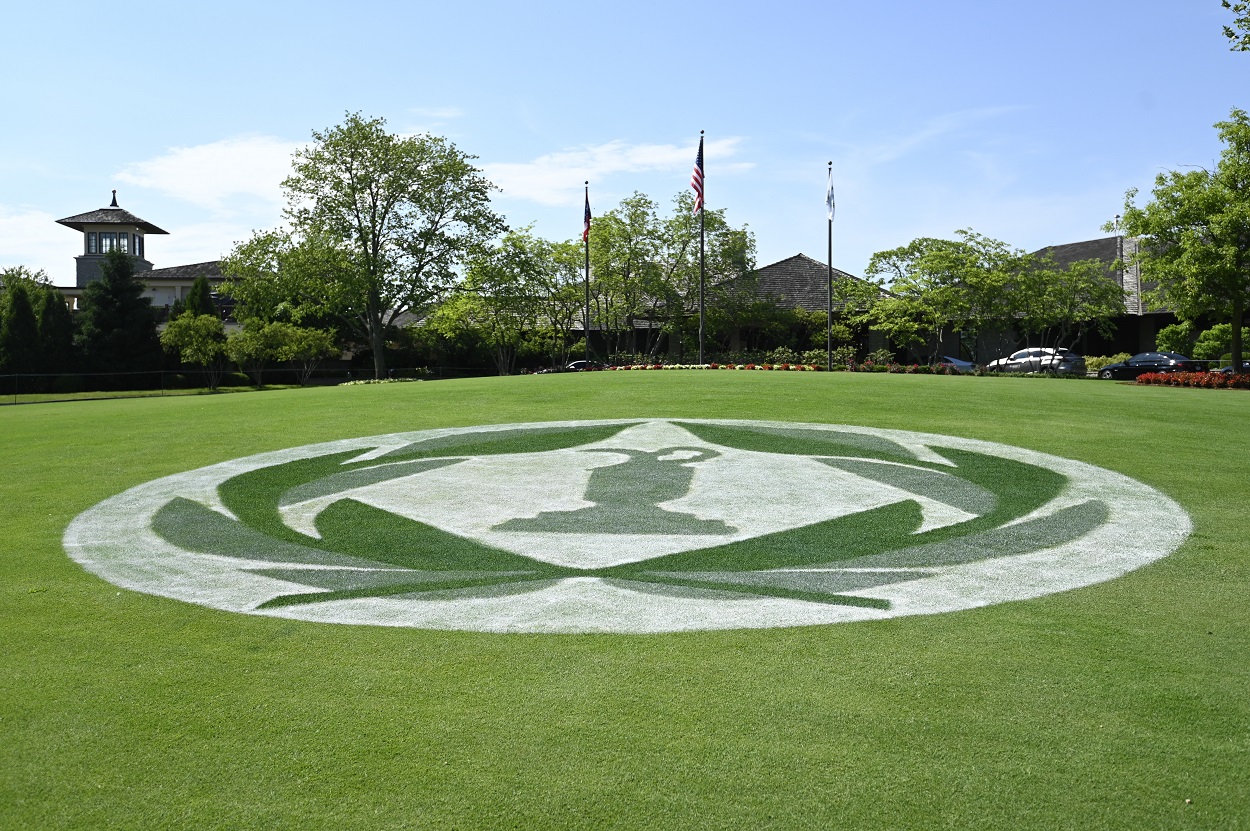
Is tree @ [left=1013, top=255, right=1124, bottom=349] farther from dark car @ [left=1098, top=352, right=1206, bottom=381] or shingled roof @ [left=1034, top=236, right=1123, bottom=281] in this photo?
shingled roof @ [left=1034, top=236, right=1123, bottom=281]

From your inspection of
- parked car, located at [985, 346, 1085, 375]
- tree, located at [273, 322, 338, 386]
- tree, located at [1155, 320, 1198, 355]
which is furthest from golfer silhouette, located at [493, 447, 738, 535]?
tree, located at [1155, 320, 1198, 355]

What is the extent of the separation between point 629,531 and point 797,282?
52.6 meters

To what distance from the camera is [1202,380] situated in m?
29.0

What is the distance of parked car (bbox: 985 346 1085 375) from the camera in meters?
44.3

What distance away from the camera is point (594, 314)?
59.5 m

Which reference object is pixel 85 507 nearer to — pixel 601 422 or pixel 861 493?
pixel 601 422

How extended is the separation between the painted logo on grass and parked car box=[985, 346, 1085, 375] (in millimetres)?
A: 32936

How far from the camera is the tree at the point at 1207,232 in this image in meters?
31.2

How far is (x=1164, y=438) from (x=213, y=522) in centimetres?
1420

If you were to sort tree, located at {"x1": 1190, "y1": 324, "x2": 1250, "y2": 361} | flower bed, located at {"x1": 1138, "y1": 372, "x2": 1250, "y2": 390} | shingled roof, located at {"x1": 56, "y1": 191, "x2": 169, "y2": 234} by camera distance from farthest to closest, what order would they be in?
shingled roof, located at {"x1": 56, "y1": 191, "x2": 169, "y2": 234} → tree, located at {"x1": 1190, "y1": 324, "x2": 1250, "y2": 361} → flower bed, located at {"x1": 1138, "y1": 372, "x2": 1250, "y2": 390}

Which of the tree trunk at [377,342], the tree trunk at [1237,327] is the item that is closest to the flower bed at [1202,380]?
the tree trunk at [1237,327]

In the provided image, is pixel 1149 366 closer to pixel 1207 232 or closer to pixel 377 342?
pixel 1207 232

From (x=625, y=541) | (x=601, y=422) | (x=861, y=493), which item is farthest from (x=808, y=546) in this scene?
(x=601, y=422)

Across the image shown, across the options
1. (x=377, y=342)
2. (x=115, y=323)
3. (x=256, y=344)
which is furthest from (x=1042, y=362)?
(x=115, y=323)
